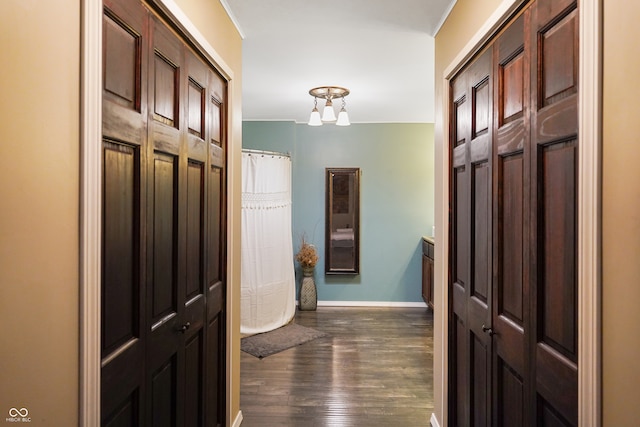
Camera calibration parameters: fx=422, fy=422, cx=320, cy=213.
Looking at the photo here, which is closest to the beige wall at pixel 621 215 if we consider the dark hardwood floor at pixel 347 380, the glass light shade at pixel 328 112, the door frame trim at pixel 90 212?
the door frame trim at pixel 90 212

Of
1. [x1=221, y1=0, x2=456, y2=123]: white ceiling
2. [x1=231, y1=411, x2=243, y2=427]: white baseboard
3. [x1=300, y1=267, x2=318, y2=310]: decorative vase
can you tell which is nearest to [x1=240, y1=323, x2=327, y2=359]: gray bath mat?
[x1=300, y1=267, x2=318, y2=310]: decorative vase

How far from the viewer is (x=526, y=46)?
4.46 ft

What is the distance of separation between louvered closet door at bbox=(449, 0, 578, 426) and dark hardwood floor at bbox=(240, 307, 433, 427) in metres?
0.85

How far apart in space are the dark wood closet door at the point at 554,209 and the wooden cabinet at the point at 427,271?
11.9ft

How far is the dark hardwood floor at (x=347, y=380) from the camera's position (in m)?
2.75

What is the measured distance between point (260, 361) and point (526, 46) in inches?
126

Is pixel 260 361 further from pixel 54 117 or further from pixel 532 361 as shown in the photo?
pixel 54 117

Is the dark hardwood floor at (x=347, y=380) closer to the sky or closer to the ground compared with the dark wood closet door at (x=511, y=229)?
closer to the ground

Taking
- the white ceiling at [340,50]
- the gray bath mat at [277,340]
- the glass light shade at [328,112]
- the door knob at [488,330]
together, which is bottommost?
the gray bath mat at [277,340]

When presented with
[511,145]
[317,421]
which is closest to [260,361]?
[317,421]

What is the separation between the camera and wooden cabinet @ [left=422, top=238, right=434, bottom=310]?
4.99 meters

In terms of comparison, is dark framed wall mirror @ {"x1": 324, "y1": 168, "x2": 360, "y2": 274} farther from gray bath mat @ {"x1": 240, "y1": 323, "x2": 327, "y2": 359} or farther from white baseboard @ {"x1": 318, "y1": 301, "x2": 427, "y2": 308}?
gray bath mat @ {"x1": 240, "y1": 323, "x2": 327, "y2": 359}

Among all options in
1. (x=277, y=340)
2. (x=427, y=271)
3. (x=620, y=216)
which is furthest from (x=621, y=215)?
(x=427, y=271)

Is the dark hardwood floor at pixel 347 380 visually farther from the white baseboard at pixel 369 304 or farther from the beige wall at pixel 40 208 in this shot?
the beige wall at pixel 40 208
